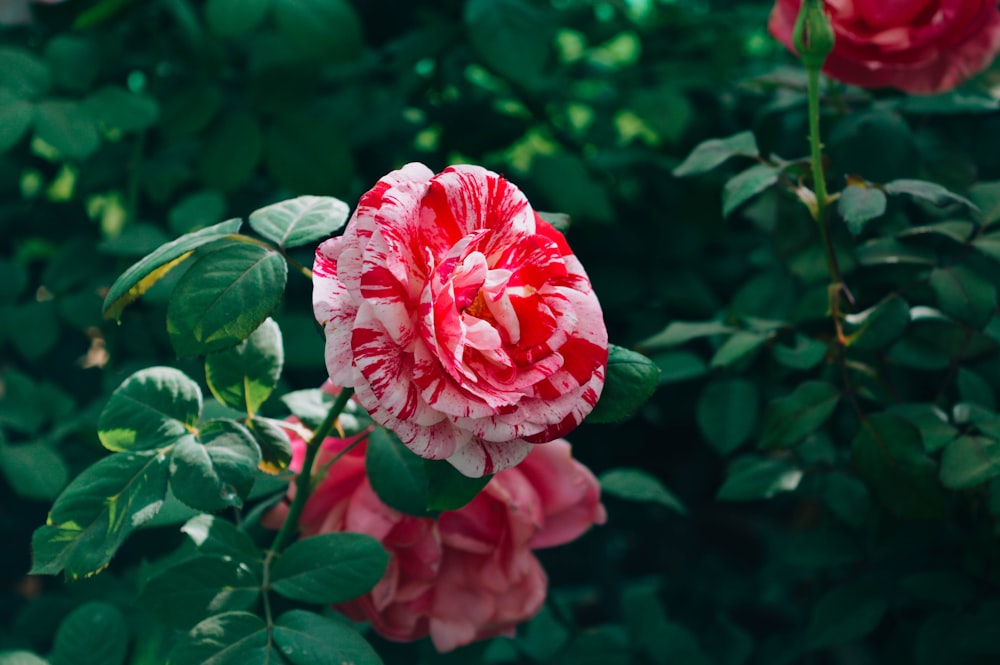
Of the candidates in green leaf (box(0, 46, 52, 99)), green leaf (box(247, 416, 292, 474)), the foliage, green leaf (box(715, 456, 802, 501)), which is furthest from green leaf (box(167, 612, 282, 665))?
green leaf (box(0, 46, 52, 99))

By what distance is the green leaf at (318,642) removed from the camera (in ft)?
1.97

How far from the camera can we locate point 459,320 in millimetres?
513

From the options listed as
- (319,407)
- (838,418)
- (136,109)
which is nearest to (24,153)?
(136,109)

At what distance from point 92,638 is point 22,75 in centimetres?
65

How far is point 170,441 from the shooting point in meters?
0.62

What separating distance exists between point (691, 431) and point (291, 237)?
94cm

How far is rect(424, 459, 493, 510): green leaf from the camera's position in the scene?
22.3 inches

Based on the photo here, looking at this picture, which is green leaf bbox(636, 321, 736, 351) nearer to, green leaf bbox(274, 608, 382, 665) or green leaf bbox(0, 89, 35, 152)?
green leaf bbox(274, 608, 382, 665)

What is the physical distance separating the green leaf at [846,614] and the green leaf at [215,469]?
0.62 metres

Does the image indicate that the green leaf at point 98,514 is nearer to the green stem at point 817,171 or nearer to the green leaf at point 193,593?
the green leaf at point 193,593

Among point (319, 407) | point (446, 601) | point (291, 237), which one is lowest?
point (446, 601)

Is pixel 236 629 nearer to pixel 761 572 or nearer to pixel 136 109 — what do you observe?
pixel 136 109

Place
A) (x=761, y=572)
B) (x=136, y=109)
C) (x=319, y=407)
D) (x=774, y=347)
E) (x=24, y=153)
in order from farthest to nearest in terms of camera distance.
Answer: (x=761, y=572)
(x=24, y=153)
(x=136, y=109)
(x=774, y=347)
(x=319, y=407)

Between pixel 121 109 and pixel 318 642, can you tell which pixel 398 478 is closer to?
pixel 318 642
